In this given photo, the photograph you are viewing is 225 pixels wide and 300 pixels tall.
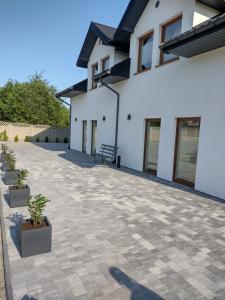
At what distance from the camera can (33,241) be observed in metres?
3.31

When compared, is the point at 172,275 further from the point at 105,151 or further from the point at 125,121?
the point at 105,151

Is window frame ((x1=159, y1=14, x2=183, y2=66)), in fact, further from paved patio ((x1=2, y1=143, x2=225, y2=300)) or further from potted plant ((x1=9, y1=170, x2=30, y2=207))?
potted plant ((x1=9, y1=170, x2=30, y2=207))

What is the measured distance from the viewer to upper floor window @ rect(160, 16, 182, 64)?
8.07 meters

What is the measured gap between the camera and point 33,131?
2430cm

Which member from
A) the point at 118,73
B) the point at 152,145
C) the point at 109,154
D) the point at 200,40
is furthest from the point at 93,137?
the point at 200,40

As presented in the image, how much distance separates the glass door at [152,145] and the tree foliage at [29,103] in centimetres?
2124

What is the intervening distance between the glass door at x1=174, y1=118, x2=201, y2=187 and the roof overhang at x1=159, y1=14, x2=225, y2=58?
195 centimetres

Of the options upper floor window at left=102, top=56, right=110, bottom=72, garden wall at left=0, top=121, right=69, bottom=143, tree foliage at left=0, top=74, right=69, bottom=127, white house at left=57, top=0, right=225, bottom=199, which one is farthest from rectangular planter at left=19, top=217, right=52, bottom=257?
tree foliage at left=0, top=74, right=69, bottom=127

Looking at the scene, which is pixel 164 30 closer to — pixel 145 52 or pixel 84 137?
pixel 145 52

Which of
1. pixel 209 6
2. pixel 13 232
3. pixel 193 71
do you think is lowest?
pixel 13 232

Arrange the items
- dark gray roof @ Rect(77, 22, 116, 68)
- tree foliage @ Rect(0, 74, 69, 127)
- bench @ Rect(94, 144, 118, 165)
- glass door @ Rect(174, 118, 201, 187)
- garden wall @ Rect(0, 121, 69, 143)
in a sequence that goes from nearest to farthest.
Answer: glass door @ Rect(174, 118, 201, 187)
bench @ Rect(94, 144, 118, 165)
dark gray roof @ Rect(77, 22, 116, 68)
garden wall @ Rect(0, 121, 69, 143)
tree foliage @ Rect(0, 74, 69, 127)

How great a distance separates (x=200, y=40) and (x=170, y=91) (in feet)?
7.37

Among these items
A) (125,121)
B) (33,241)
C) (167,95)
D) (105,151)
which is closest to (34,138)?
(105,151)

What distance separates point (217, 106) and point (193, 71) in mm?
1419
